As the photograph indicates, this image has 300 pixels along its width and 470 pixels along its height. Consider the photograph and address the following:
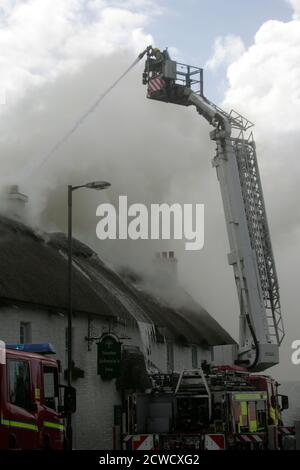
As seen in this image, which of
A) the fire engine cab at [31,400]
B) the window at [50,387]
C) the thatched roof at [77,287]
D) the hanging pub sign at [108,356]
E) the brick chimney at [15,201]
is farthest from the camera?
the brick chimney at [15,201]

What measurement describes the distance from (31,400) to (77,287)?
14241 millimetres

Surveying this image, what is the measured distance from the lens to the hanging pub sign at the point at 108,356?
84.4ft

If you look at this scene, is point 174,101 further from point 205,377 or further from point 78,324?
point 205,377

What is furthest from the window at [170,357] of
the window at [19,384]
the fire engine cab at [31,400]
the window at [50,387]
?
the window at [19,384]

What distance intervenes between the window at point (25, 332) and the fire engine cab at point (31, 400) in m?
9.10

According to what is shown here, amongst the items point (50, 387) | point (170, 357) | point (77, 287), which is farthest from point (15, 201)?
point (50, 387)

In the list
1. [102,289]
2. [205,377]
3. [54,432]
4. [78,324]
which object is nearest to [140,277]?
[102,289]

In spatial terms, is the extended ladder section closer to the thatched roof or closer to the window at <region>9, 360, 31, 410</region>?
the thatched roof

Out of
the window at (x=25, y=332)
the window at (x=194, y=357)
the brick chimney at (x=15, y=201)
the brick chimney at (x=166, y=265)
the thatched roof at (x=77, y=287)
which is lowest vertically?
the window at (x=194, y=357)

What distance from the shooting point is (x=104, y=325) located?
28.5 metres

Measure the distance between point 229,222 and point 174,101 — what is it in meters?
4.67

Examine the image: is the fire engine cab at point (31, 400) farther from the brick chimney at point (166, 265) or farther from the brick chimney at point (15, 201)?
the brick chimney at point (166, 265)

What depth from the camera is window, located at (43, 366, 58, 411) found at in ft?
47.9
